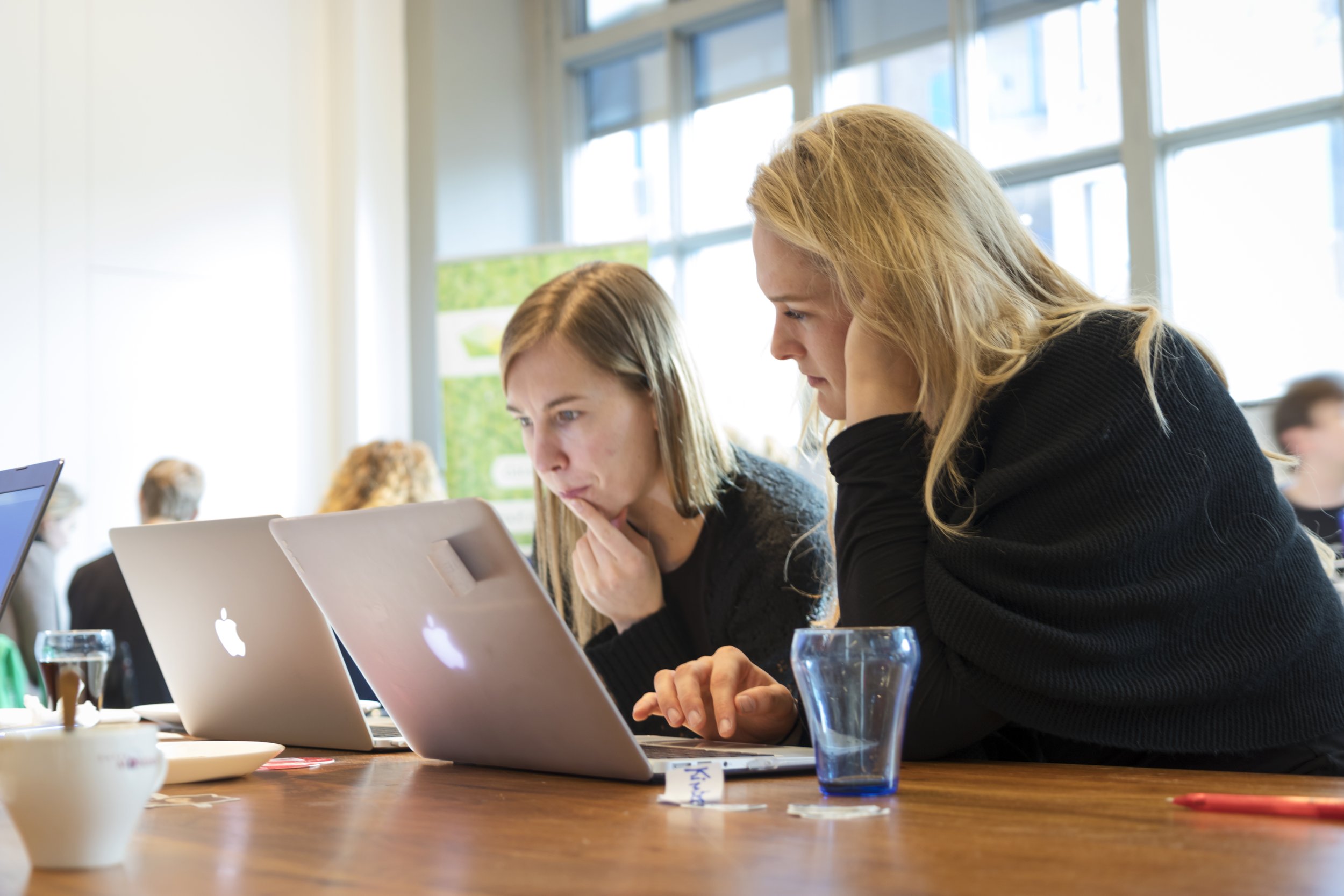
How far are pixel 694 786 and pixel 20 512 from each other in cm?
91

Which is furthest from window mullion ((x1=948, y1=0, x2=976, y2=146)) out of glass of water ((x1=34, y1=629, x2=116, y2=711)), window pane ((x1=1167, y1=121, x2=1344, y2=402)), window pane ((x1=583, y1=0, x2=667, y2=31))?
glass of water ((x1=34, y1=629, x2=116, y2=711))

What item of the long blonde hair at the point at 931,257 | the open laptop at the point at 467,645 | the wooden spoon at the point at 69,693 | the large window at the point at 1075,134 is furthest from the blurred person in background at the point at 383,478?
the wooden spoon at the point at 69,693

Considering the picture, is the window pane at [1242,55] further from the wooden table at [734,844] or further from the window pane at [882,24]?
the wooden table at [734,844]

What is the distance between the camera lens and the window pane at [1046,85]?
4531mm

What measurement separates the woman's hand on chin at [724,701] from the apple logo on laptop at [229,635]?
0.41m

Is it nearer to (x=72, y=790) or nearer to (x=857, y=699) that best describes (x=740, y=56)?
(x=857, y=699)

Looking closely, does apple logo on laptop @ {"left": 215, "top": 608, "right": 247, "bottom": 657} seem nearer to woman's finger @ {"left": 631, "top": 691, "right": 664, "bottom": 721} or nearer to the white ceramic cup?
woman's finger @ {"left": 631, "top": 691, "right": 664, "bottom": 721}

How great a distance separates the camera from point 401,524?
37.1 inches

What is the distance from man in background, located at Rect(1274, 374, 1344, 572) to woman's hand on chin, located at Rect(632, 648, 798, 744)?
269cm

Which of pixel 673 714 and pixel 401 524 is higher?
pixel 401 524

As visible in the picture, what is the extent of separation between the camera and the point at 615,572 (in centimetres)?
175

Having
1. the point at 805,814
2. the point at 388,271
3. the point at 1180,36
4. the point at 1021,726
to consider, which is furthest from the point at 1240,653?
the point at 388,271

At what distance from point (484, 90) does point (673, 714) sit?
204 inches

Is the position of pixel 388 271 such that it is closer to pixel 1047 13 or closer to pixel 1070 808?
pixel 1047 13
